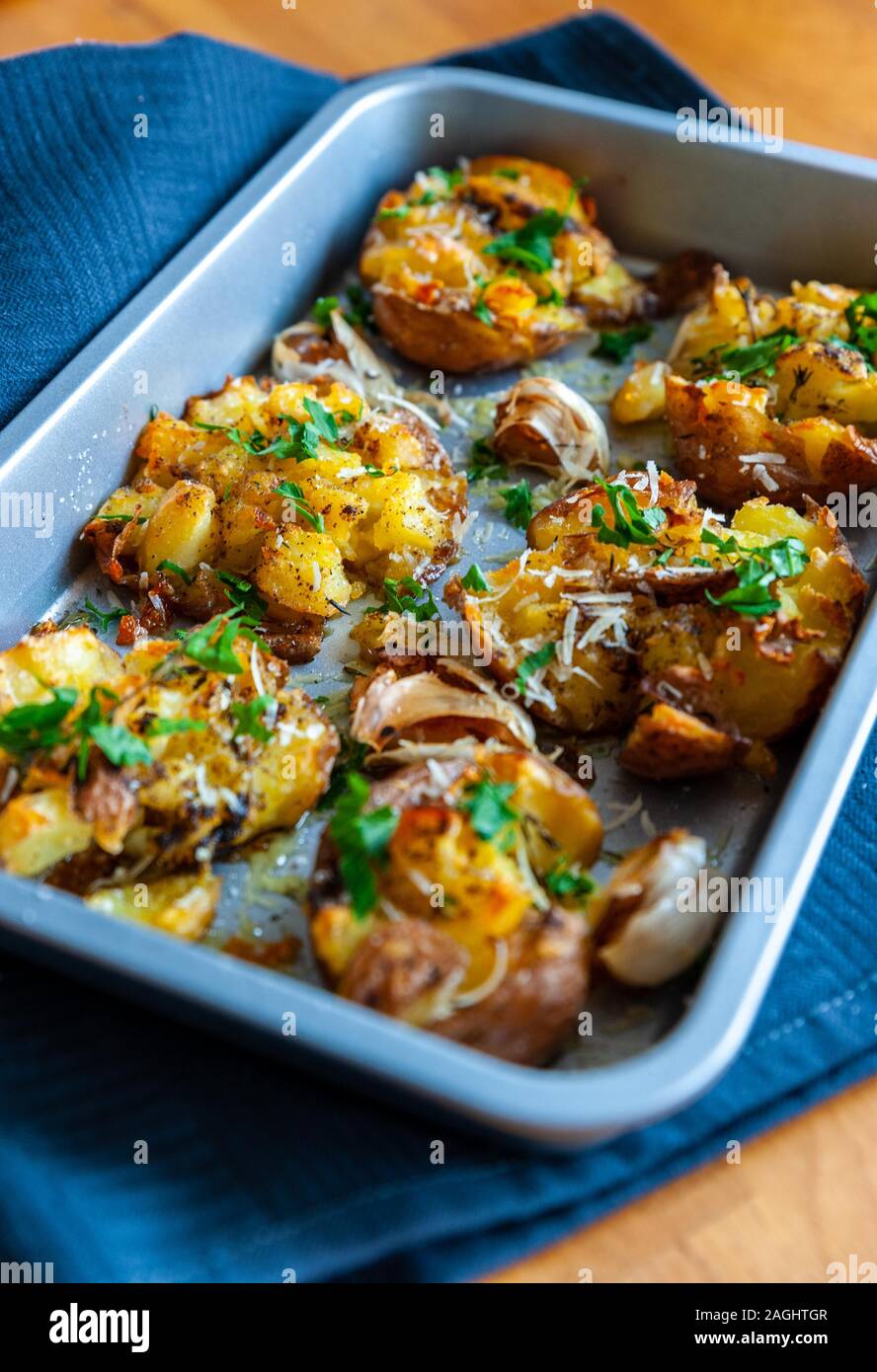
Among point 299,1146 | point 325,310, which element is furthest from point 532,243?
point 299,1146

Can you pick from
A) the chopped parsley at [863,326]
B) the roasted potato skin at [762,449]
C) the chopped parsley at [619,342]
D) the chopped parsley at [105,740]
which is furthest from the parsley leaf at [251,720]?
the chopped parsley at [863,326]

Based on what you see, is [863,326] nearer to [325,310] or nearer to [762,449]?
[762,449]

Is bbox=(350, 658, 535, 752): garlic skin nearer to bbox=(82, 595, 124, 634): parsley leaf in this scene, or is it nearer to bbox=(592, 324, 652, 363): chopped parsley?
bbox=(82, 595, 124, 634): parsley leaf

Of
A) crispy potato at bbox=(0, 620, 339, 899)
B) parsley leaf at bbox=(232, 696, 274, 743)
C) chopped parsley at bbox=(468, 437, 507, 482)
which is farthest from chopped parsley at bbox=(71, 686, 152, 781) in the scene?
chopped parsley at bbox=(468, 437, 507, 482)

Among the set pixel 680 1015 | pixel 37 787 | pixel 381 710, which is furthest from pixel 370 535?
pixel 680 1015

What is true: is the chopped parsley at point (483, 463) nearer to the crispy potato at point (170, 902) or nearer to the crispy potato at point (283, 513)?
the crispy potato at point (283, 513)

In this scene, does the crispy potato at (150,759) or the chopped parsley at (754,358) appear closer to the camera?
the crispy potato at (150,759)
